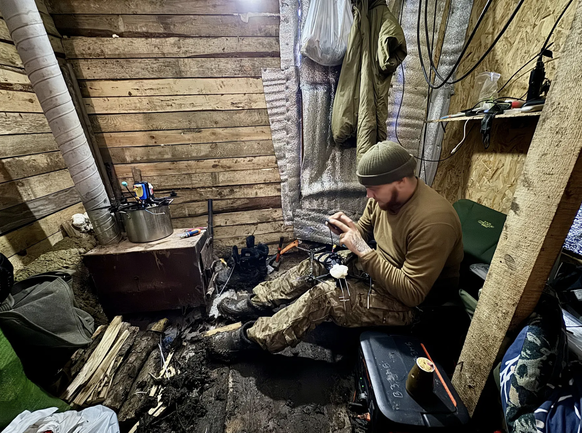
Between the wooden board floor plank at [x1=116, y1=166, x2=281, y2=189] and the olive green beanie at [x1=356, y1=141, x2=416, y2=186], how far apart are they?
5.51 ft

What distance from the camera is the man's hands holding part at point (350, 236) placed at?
4.66 ft

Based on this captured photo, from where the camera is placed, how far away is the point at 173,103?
96.7 inches

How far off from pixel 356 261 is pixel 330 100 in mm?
1628

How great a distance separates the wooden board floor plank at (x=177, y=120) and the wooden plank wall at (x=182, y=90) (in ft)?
0.03

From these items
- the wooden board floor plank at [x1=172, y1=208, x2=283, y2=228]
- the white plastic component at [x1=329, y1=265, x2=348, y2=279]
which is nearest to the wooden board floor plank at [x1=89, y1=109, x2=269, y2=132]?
the wooden board floor plank at [x1=172, y1=208, x2=283, y2=228]

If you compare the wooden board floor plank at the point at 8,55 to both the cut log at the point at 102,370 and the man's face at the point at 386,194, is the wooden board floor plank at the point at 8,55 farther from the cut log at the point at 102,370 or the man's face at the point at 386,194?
the man's face at the point at 386,194

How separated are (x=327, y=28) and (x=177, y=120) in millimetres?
1731

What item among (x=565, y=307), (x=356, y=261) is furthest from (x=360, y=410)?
(x=565, y=307)

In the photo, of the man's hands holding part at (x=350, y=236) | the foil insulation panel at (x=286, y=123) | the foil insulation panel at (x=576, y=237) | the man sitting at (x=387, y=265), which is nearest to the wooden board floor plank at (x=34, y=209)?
the man sitting at (x=387, y=265)

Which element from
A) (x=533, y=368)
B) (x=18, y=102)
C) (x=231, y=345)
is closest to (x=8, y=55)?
(x=18, y=102)

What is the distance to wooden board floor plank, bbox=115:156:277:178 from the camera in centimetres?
263

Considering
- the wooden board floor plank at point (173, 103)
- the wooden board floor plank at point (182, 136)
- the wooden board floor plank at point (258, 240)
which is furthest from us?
the wooden board floor plank at point (258, 240)

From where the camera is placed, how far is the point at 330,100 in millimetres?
2344

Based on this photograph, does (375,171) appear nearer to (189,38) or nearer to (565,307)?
(565,307)
